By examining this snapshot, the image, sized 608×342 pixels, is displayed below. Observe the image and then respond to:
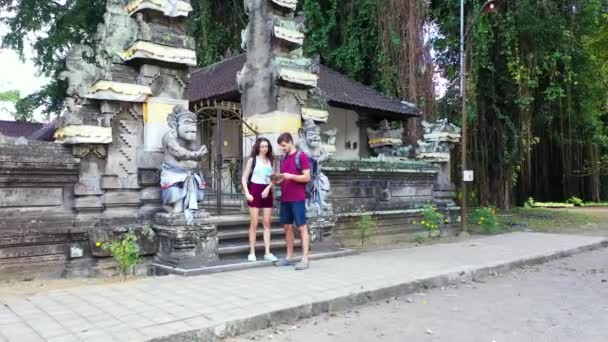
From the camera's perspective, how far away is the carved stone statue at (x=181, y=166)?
6781 millimetres

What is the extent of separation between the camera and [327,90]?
14.7 m

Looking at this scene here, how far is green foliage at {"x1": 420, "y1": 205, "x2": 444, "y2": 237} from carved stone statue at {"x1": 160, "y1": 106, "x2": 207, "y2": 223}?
6407mm

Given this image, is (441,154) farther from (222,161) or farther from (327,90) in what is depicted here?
(222,161)

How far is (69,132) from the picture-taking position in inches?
261

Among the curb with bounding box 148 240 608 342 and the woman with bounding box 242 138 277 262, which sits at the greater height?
the woman with bounding box 242 138 277 262

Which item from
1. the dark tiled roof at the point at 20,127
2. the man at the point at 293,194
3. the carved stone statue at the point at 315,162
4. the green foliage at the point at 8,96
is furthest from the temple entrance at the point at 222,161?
the green foliage at the point at 8,96

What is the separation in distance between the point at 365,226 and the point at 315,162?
7.17 feet

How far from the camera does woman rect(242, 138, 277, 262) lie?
708 cm

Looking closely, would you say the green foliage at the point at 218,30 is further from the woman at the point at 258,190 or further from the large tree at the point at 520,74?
the woman at the point at 258,190

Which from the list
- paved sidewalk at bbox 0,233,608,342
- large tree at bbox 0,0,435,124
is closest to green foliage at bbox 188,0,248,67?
large tree at bbox 0,0,435,124

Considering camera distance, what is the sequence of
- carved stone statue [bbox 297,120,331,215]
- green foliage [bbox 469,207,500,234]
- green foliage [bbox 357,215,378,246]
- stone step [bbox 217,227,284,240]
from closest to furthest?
stone step [bbox 217,227,284,240]
carved stone statue [bbox 297,120,331,215]
green foliage [bbox 357,215,378,246]
green foliage [bbox 469,207,500,234]

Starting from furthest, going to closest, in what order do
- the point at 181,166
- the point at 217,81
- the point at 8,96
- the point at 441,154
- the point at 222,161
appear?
the point at 8,96, the point at 217,81, the point at 441,154, the point at 222,161, the point at 181,166

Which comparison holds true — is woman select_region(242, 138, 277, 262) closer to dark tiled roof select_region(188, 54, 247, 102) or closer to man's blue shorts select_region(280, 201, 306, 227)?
man's blue shorts select_region(280, 201, 306, 227)

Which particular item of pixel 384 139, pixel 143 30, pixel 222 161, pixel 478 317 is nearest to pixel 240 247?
pixel 222 161
